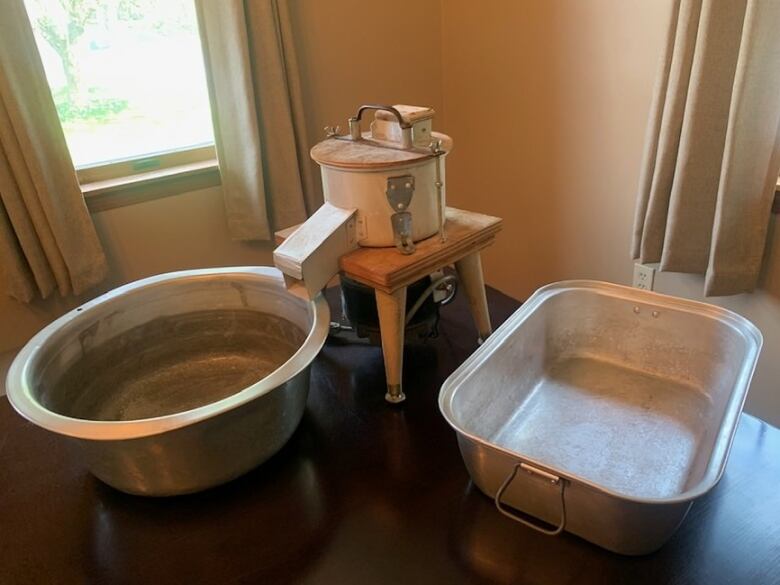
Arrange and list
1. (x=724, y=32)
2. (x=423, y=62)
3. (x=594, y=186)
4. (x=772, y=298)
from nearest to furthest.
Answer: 1. (x=724, y=32)
2. (x=772, y=298)
3. (x=594, y=186)
4. (x=423, y=62)

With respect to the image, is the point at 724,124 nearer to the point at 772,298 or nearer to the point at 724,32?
the point at 724,32

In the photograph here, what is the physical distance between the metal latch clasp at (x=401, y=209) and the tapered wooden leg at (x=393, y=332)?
73 millimetres

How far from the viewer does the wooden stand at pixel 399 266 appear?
890 mm

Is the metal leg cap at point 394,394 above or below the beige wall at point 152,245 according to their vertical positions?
below

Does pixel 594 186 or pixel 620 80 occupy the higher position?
pixel 620 80

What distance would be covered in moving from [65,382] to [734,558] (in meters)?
0.95

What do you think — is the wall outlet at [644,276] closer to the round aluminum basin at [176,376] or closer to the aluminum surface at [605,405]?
the aluminum surface at [605,405]

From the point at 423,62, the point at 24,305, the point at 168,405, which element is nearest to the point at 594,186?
the point at 423,62

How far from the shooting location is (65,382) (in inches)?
36.2

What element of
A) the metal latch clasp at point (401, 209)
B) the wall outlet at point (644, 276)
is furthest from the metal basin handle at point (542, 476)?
the wall outlet at point (644, 276)

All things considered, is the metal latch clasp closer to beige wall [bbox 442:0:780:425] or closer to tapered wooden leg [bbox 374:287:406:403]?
tapered wooden leg [bbox 374:287:406:403]

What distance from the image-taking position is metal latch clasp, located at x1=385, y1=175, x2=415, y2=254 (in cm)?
89

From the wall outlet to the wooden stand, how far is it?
1.47 ft

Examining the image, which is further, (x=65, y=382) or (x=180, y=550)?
(x=65, y=382)
